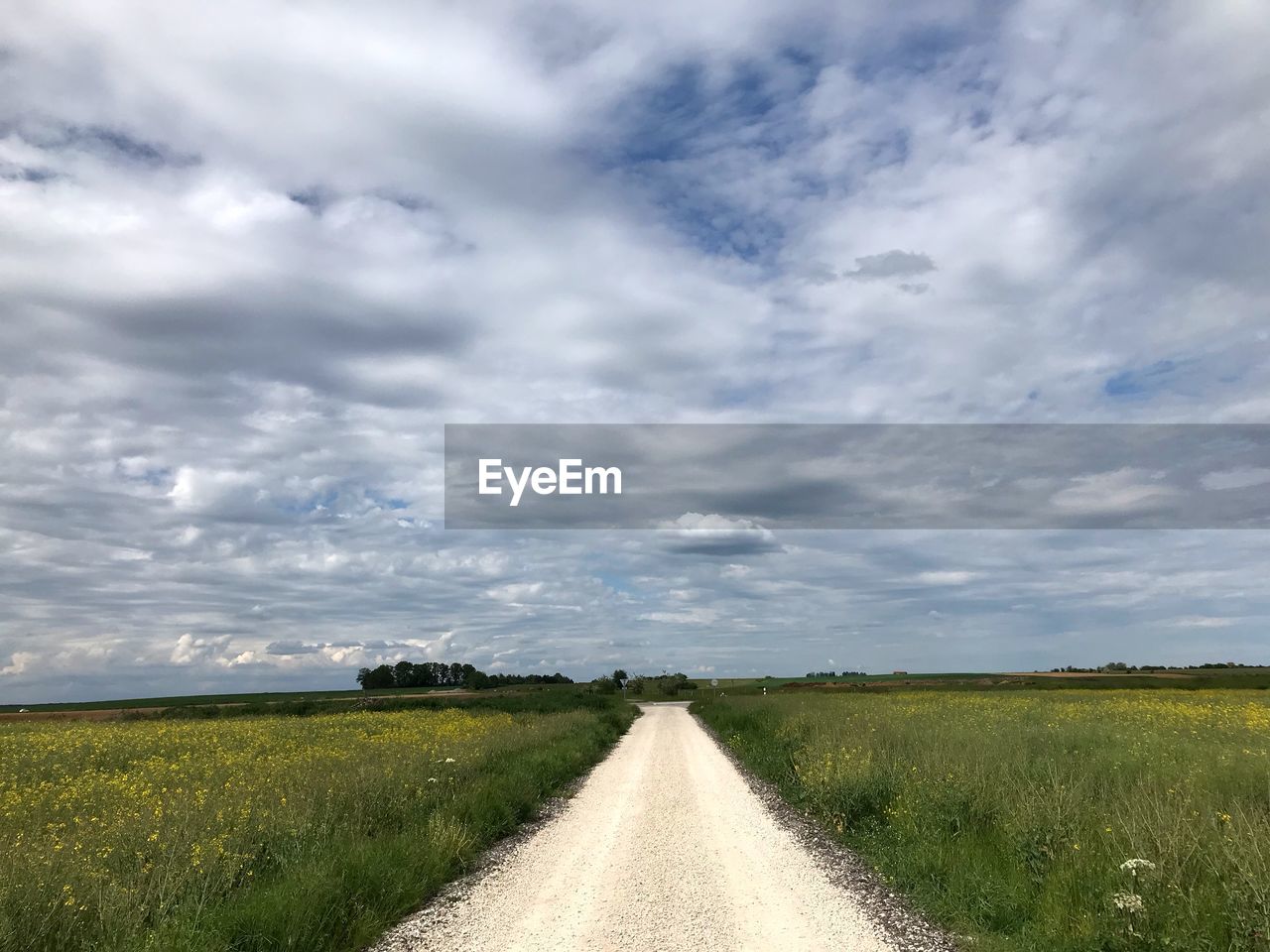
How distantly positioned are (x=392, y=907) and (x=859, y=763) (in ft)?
30.8

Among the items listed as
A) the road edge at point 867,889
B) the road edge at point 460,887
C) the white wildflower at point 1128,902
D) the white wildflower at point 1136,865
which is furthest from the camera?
the road edge at point 460,887

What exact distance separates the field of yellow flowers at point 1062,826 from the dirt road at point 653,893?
1.14 metres

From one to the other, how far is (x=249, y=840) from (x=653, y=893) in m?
5.28

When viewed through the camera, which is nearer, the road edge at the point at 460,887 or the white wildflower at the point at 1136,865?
the white wildflower at the point at 1136,865

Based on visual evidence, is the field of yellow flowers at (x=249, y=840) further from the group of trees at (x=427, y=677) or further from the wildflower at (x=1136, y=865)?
the group of trees at (x=427, y=677)

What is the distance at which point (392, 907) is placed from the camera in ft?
30.1

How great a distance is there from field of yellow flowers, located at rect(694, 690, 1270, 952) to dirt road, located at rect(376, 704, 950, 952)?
114 centimetres

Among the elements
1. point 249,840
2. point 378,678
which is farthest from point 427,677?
point 249,840

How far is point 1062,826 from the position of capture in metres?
9.46

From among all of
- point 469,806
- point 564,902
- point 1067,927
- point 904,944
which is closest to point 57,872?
point 564,902

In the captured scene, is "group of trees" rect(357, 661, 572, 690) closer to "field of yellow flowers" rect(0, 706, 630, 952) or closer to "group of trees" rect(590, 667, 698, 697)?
"group of trees" rect(590, 667, 698, 697)

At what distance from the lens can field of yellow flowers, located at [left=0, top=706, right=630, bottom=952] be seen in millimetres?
7617

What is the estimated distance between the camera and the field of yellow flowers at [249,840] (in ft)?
25.0

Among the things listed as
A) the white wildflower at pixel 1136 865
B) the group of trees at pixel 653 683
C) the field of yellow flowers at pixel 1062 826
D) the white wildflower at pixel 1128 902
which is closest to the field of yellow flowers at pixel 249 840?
the field of yellow flowers at pixel 1062 826
